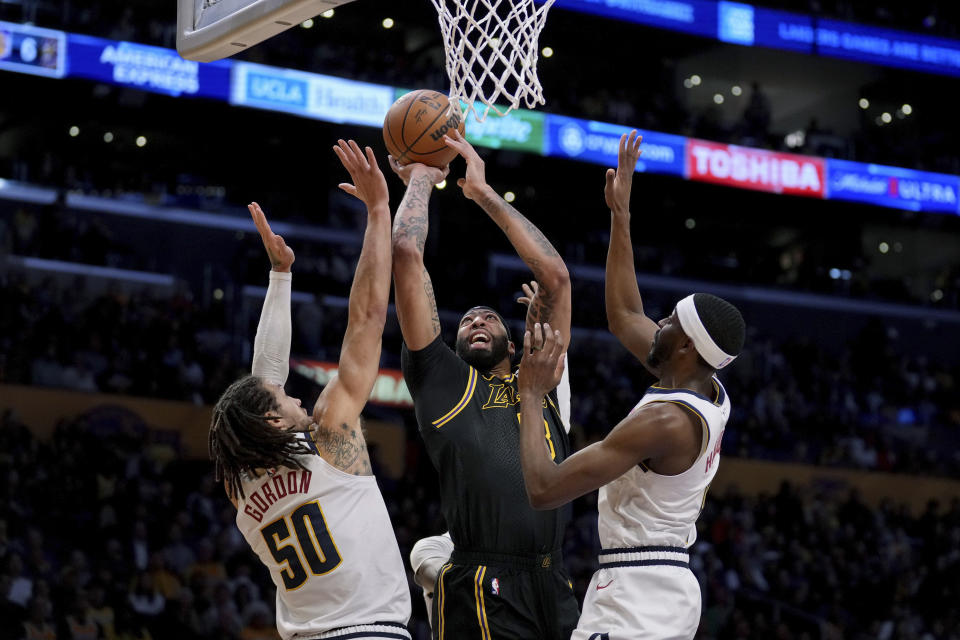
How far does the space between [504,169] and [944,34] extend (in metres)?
9.19

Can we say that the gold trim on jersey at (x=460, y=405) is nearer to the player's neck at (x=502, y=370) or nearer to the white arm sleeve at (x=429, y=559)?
the player's neck at (x=502, y=370)

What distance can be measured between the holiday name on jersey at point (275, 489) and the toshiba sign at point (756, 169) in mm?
16626

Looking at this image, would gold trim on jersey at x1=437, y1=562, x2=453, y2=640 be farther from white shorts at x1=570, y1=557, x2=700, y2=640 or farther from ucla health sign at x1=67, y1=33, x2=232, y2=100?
ucla health sign at x1=67, y1=33, x2=232, y2=100

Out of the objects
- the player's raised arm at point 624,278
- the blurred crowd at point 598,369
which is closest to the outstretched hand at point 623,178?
the player's raised arm at point 624,278

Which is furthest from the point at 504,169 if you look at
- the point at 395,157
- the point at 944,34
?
the point at 395,157

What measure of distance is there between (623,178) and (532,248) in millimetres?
594

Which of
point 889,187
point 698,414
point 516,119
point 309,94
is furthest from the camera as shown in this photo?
point 889,187

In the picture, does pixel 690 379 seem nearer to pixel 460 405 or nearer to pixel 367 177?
pixel 460 405

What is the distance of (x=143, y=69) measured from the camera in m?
16.0

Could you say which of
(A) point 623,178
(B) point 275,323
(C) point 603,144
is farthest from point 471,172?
(C) point 603,144

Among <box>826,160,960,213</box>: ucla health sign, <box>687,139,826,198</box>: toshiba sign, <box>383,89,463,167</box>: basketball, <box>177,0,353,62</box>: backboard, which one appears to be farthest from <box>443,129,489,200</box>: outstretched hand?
<box>826,160,960,213</box>: ucla health sign

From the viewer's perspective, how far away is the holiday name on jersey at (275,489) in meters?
3.72

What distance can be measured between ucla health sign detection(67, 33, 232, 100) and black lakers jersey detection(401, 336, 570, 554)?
1254 centimetres

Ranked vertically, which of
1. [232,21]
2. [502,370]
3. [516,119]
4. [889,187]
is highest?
[516,119]
